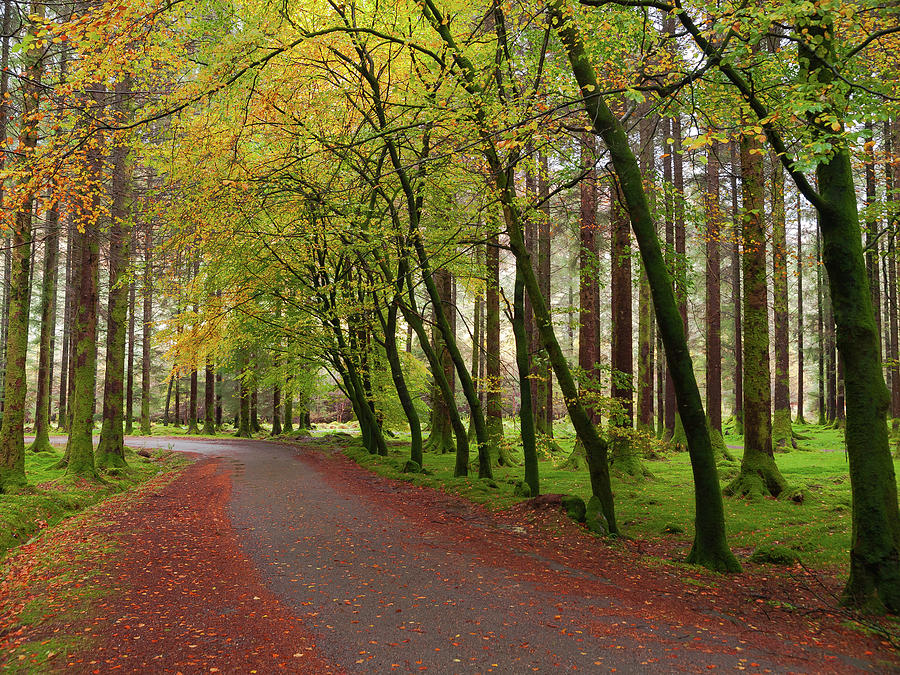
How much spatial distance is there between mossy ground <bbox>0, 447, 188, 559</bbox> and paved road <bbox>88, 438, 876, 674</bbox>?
279 cm

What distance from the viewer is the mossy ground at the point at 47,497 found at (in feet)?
25.0

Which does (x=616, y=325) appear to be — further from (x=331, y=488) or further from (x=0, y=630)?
(x=0, y=630)

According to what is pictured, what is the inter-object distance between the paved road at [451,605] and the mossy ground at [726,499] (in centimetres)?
261

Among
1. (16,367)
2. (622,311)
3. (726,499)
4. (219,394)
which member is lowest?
(726,499)

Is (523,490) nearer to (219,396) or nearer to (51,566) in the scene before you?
(51,566)

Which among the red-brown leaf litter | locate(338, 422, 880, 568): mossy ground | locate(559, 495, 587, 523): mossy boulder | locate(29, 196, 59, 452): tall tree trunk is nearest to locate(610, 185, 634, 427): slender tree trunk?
locate(338, 422, 880, 568): mossy ground

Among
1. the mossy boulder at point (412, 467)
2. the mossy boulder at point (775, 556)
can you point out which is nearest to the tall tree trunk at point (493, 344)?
the mossy boulder at point (412, 467)

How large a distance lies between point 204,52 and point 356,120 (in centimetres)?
573

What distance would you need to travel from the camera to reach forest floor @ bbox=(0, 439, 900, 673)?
3850mm

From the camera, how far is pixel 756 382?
10680mm

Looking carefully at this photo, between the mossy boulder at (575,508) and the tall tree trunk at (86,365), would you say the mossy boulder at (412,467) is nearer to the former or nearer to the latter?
the mossy boulder at (575,508)

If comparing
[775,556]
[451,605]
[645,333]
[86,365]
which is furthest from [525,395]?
[86,365]

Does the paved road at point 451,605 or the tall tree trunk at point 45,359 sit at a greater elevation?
the tall tree trunk at point 45,359

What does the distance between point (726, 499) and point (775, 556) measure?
3.60m
